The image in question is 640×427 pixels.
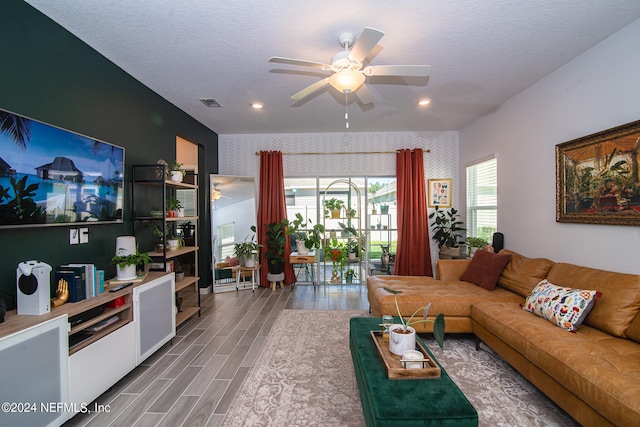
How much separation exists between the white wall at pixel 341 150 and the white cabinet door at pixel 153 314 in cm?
289

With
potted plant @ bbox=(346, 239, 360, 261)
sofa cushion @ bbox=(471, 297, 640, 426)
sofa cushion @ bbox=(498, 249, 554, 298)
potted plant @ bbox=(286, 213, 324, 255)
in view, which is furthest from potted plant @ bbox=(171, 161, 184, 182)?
sofa cushion @ bbox=(498, 249, 554, 298)

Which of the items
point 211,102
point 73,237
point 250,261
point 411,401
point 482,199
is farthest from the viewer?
point 250,261

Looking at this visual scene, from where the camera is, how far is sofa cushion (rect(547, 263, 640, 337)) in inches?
77.3

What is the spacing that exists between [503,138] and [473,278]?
6.29 feet

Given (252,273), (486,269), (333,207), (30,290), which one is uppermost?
(333,207)

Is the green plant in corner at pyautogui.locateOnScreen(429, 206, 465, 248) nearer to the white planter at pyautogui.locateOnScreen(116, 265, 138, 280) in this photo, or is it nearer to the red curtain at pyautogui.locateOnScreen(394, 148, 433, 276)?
the red curtain at pyautogui.locateOnScreen(394, 148, 433, 276)

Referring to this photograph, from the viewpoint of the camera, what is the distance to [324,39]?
2.33 m

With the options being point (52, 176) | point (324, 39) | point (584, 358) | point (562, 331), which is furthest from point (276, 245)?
point (584, 358)

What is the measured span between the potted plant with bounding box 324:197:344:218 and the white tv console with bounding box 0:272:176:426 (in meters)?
3.18

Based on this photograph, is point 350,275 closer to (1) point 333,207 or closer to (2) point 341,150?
(1) point 333,207

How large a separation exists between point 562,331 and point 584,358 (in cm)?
41

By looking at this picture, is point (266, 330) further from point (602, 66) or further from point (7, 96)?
point (602, 66)

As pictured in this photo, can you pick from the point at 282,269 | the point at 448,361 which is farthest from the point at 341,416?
the point at 282,269

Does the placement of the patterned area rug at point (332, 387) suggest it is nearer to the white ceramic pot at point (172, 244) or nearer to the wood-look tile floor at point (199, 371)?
the wood-look tile floor at point (199, 371)
